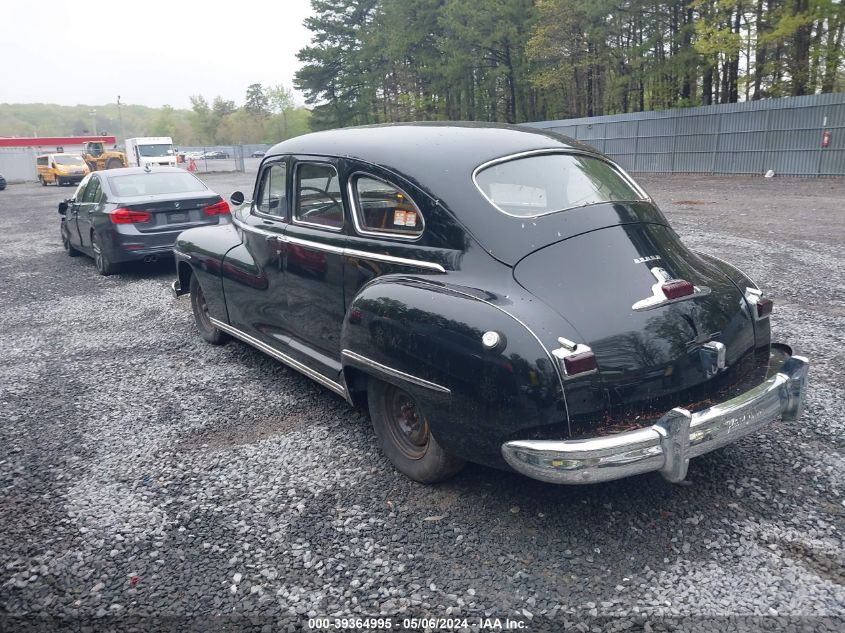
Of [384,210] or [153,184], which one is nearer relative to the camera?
[384,210]

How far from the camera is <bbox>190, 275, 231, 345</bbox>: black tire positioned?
20.1ft

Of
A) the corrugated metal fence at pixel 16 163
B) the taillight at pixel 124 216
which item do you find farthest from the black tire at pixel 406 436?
the corrugated metal fence at pixel 16 163

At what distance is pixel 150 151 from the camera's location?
3872 cm

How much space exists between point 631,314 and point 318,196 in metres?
2.27

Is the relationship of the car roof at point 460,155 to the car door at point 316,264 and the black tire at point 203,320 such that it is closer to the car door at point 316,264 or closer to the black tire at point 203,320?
the car door at point 316,264

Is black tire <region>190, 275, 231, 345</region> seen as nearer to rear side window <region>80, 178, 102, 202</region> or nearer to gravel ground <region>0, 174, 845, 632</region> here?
gravel ground <region>0, 174, 845, 632</region>

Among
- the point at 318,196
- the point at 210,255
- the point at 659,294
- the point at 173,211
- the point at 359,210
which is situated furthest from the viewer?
the point at 173,211

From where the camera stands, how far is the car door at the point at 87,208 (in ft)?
32.0

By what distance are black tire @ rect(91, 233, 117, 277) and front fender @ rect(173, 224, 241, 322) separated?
3.80m

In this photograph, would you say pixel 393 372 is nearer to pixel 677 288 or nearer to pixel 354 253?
pixel 354 253

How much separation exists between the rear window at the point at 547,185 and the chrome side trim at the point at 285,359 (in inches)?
58.9

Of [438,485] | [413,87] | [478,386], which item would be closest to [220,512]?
[438,485]

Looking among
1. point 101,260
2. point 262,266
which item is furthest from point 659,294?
point 101,260

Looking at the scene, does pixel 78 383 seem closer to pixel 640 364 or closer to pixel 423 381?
pixel 423 381
